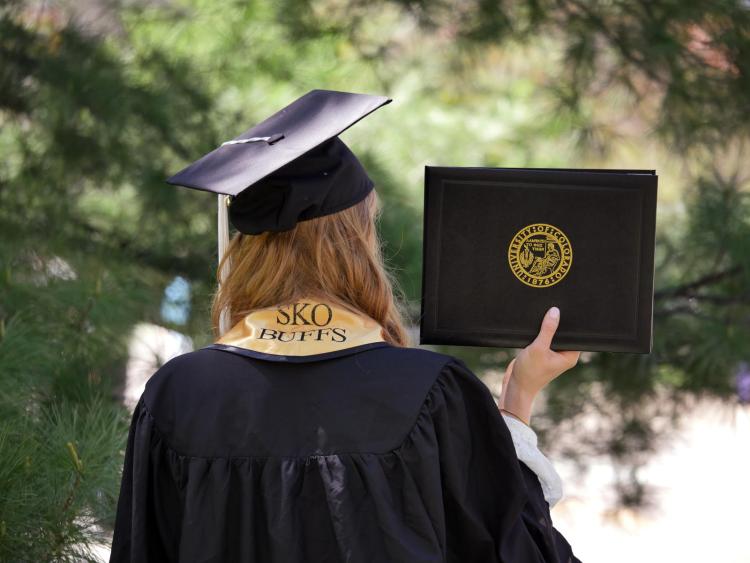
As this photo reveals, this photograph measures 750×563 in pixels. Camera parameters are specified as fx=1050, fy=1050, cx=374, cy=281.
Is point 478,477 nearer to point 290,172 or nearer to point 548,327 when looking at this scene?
point 548,327

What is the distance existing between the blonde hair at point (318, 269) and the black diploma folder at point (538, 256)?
125 millimetres

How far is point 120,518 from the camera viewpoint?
1.13m

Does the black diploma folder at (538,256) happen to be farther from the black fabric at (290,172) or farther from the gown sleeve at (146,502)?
the gown sleeve at (146,502)

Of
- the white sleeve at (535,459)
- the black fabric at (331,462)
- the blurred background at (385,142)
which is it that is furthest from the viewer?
the blurred background at (385,142)

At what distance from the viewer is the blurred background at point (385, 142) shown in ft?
8.07

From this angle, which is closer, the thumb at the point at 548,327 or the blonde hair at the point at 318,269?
the blonde hair at the point at 318,269

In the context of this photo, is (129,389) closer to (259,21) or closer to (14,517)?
(259,21)

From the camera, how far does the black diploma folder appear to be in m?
1.22

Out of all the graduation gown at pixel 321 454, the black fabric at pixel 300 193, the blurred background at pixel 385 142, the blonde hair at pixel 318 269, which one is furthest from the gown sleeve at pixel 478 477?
the blurred background at pixel 385 142

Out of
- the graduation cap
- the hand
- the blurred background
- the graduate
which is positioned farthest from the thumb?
the blurred background

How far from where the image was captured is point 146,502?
3.58ft

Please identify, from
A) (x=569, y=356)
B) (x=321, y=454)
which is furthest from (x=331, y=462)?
(x=569, y=356)

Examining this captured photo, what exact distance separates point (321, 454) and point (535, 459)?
262mm

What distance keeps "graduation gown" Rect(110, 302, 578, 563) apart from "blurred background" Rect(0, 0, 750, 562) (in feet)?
3.00
